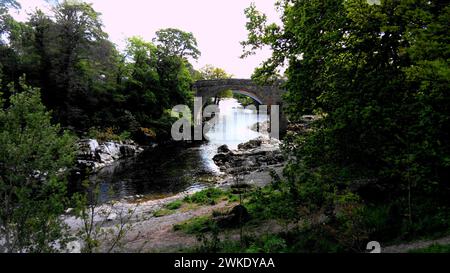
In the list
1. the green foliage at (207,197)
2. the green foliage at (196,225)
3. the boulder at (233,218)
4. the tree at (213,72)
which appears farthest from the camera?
the tree at (213,72)

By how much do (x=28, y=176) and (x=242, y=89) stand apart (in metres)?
40.7

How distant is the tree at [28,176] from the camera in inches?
207

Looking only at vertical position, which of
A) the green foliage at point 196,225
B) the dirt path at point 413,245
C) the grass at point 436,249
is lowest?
the green foliage at point 196,225

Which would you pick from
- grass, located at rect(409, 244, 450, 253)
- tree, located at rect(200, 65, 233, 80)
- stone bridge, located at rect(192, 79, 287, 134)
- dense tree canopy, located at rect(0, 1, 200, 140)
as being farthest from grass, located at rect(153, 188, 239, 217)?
tree, located at rect(200, 65, 233, 80)

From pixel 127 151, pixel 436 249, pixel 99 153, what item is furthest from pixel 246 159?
pixel 436 249

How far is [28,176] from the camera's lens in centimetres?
571

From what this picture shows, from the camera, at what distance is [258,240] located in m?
7.57

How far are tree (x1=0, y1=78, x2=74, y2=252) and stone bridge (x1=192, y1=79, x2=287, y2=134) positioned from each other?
39.5 metres

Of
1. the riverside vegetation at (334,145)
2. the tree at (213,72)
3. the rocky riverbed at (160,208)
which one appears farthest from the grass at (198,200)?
the tree at (213,72)

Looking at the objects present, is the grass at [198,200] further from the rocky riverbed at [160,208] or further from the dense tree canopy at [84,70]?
the dense tree canopy at [84,70]

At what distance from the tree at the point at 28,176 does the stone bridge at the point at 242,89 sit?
130 feet

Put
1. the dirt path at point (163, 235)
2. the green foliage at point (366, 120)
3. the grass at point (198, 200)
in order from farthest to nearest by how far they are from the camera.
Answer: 1. the grass at point (198, 200)
2. the dirt path at point (163, 235)
3. the green foliage at point (366, 120)
